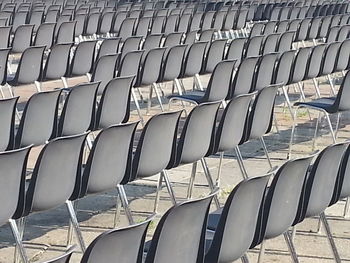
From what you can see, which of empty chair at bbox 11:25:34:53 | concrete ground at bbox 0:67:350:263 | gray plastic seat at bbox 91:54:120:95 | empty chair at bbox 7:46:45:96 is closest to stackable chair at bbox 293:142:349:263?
concrete ground at bbox 0:67:350:263

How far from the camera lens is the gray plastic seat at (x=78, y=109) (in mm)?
Answer: 6027

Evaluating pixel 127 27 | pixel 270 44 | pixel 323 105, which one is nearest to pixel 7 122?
pixel 323 105

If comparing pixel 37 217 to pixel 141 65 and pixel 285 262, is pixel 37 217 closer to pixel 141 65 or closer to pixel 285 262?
pixel 285 262

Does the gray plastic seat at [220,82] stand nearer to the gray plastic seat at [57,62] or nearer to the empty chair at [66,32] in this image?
the gray plastic seat at [57,62]

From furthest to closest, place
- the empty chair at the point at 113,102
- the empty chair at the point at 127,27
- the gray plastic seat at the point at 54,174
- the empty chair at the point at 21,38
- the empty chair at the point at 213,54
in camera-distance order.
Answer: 1. the empty chair at the point at 127,27
2. the empty chair at the point at 21,38
3. the empty chair at the point at 213,54
4. the empty chair at the point at 113,102
5. the gray plastic seat at the point at 54,174

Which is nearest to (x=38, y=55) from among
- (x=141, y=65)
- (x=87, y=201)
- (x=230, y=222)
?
(x=141, y=65)

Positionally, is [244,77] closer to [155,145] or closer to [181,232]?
[155,145]

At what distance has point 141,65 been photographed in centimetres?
821

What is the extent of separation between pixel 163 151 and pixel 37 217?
1202mm

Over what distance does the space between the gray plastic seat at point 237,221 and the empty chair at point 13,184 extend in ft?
3.25

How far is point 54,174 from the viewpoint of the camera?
4.38 metres

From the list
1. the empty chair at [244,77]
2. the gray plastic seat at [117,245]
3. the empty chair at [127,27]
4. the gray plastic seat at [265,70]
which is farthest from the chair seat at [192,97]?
the gray plastic seat at [117,245]

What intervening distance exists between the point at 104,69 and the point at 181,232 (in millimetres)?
4588

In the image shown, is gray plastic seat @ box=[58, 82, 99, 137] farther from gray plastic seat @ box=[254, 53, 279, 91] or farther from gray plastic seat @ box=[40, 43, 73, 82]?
gray plastic seat @ box=[40, 43, 73, 82]
